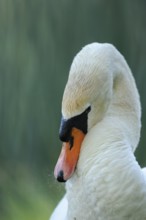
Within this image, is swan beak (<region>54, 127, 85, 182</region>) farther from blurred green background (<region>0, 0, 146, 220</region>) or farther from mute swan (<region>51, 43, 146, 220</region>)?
blurred green background (<region>0, 0, 146, 220</region>)

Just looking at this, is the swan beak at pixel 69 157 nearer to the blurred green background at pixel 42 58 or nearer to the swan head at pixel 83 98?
the swan head at pixel 83 98

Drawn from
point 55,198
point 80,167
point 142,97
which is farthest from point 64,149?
point 142,97

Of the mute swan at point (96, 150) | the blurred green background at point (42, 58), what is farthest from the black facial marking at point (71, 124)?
the blurred green background at point (42, 58)

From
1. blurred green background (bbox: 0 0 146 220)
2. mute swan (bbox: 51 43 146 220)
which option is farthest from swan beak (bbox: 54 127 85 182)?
blurred green background (bbox: 0 0 146 220)

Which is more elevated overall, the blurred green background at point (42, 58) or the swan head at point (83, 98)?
the swan head at point (83, 98)

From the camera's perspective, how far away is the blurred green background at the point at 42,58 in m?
2.09

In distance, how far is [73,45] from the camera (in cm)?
216

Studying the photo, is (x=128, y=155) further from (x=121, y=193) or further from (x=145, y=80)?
(x=145, y=80)

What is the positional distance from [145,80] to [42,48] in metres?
0.37

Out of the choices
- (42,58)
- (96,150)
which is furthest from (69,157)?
(42,58)

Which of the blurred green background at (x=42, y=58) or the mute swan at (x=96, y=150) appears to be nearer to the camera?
the mute swan at (x=96, y=150)

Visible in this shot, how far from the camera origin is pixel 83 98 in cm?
92

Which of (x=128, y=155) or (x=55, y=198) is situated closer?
(x=128, y=155)

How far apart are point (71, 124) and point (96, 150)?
63 mm
